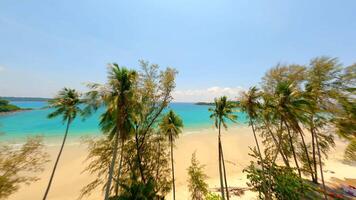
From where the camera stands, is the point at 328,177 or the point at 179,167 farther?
the point at 179,167

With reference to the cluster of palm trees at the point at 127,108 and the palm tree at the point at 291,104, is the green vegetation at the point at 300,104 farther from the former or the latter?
the cluster of palm trees at the point at 127,108

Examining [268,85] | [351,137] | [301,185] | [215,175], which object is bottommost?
[215,175]

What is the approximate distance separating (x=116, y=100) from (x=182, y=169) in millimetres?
19690

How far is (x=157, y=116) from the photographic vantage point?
1463 centimetres

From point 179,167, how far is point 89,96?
20.8 m

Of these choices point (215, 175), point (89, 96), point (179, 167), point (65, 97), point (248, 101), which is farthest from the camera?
point (179, 167)

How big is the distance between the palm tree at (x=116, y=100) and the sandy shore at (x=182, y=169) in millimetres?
11498

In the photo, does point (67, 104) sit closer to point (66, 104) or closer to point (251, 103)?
point (66, 104)

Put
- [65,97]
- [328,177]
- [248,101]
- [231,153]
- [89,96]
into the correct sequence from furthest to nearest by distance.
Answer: [231,153]
[328,177]
[65,97]
[248,101]
[89,96]

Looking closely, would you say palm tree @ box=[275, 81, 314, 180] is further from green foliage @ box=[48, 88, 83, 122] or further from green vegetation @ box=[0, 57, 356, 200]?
green foliage @ box=[48, 88, 83, 122]

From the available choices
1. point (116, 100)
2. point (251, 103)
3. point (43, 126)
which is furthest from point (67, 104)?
point (43, 126)

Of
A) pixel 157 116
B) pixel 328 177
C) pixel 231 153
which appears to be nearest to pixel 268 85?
pixel 157 116

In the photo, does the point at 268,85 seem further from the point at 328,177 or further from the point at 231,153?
the point at 231,153

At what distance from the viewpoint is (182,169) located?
26.1 m
